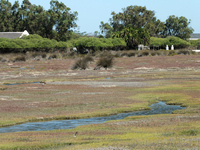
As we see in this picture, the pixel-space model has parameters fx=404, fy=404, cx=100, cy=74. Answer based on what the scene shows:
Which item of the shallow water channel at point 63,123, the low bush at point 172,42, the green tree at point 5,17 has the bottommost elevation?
the shallow water channel at point 63,123

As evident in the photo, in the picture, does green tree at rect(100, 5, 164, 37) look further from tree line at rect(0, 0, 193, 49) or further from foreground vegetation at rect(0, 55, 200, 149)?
foreground vegetation at rect(0, 55, 200, 149)

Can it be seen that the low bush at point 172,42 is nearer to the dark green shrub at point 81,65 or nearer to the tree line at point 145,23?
the tree line at point 145,23

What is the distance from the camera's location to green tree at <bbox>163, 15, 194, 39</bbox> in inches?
6358

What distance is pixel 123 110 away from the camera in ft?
75.8

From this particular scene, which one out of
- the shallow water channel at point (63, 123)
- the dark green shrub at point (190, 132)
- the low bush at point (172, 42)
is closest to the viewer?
the dark green shrub at point (190, 132)

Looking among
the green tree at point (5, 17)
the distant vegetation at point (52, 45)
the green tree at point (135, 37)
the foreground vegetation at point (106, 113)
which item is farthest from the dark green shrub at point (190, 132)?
the green tree at point (5, 17)

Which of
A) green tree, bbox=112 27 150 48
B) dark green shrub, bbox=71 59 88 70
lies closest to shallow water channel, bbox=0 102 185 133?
dark green shrub, bbox=71 59 88 70

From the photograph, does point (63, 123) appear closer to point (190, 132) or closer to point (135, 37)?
point (190, 132)

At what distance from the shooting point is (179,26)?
535ft

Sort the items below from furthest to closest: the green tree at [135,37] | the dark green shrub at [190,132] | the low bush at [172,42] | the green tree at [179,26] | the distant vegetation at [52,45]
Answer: the green tree at [179,26]
the low bush at [172,42]
the green tree at [135,37]
the distant vegetation at [52,45]
the dark green shrub at [190,132]

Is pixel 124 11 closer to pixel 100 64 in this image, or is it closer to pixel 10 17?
pixel 10 17

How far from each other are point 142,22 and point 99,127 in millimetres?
138102

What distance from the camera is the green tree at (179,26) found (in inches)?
6358

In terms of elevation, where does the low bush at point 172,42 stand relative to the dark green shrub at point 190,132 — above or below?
above
